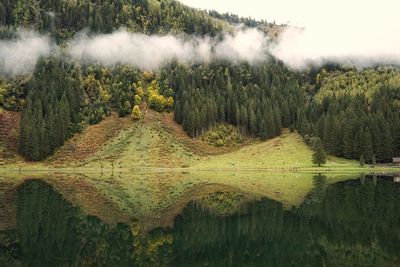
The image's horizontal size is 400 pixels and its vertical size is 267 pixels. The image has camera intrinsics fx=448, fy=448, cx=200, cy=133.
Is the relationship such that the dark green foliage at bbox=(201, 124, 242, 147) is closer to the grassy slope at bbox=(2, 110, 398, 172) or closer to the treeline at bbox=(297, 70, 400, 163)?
the grassy slope at bbox=(2, 110, 398, 172)

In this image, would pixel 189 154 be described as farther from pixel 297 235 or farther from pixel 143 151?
pixel 297 235

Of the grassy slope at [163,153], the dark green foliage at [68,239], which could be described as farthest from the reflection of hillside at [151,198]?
the grassy slope at [163,153]

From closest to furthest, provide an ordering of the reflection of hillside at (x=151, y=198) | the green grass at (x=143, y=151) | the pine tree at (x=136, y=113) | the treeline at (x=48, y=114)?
the reflection of hillside at (x=151, y=198) < the green grass at (x=143, y=151) < the treeline at (x=48, y=114) < the pine tree at (x=136, y=113)

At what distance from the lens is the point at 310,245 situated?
38875 mm

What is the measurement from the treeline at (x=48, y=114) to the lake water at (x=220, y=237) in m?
96.9

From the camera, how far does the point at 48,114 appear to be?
571 ft

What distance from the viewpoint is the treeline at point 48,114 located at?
156375 millimetres

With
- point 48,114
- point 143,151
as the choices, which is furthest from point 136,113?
point 48,114

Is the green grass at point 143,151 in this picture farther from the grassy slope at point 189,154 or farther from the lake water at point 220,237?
the lake water at point 220,237

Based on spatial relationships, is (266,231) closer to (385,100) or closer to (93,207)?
(93,207)

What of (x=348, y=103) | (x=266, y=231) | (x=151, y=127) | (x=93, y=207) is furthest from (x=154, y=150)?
(x=266, y=231)

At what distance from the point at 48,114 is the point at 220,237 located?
14518 cm

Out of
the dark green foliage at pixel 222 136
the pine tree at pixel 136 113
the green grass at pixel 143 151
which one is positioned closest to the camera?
the green grass at pixel 143 151

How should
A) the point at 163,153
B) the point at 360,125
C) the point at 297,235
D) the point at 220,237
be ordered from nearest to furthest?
the point at 297,235 → the point at 220,237 → the point at 360,125 → the point at 163,153
